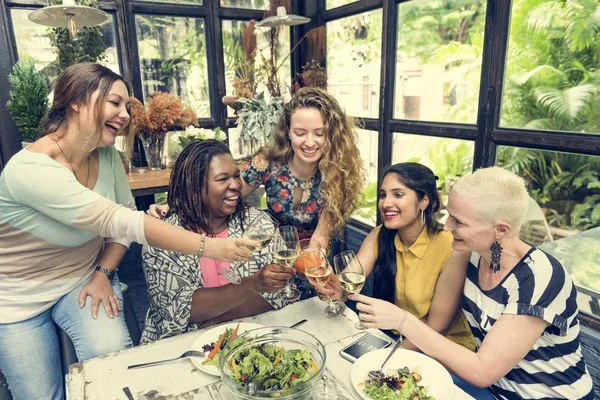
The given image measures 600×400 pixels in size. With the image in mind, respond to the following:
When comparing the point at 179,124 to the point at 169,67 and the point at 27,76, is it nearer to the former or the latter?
the point at 169,67

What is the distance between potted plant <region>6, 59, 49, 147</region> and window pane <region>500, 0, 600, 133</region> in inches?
112

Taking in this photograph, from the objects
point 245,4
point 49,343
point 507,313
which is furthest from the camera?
point 245,4

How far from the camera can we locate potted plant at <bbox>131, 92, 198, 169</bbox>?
10.2 feet

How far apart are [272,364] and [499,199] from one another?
84 centimetres

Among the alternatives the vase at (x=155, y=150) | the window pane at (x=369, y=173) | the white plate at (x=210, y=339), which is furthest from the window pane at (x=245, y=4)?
the white plate at (x=210, y=339)

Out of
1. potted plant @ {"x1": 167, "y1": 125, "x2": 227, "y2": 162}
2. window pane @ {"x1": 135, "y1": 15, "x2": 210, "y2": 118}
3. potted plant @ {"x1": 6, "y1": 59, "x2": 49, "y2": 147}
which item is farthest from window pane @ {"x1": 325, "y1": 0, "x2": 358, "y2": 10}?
potted plant @ {"x1": 6, "y1": 59, "x2": 49, "y2": 147}

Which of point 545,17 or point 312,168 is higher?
point 545,17

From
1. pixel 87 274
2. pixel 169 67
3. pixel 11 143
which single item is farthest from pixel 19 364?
pixel 169 67

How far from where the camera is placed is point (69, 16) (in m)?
2.51

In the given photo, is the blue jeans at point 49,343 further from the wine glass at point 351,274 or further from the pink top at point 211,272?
the wine glass at point 351,274

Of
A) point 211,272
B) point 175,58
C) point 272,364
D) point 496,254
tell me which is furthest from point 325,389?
point 175,58

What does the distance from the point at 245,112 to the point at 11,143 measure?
1.70m

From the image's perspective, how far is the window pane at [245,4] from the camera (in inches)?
145

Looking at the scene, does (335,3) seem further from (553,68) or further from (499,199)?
(499,199)
